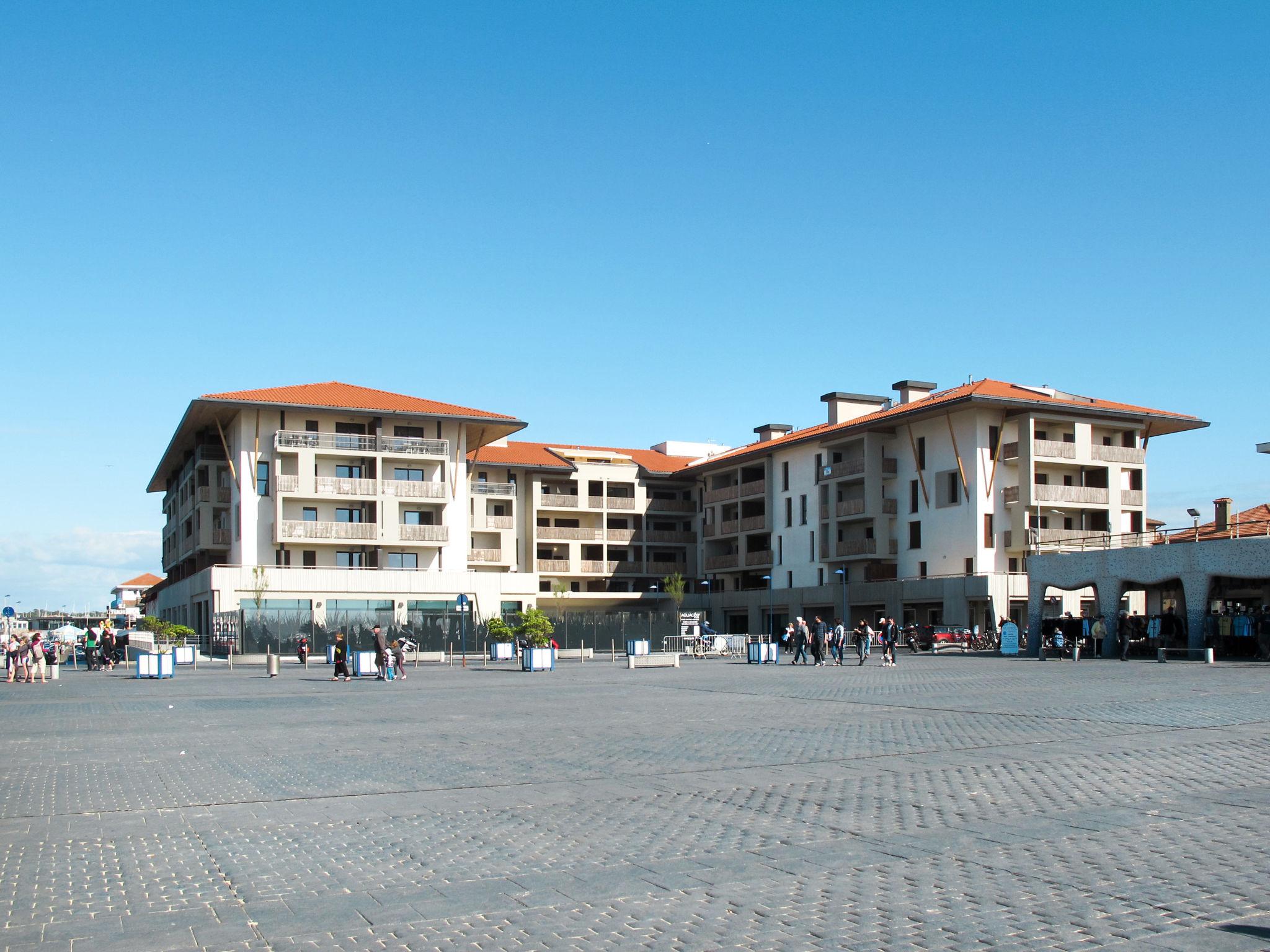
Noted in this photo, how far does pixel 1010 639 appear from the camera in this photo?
47.2 metres

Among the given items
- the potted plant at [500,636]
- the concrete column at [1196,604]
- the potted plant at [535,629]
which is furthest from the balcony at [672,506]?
the concrete column at [1196,604]

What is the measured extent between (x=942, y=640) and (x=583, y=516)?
3627cm

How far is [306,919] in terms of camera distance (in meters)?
6.61

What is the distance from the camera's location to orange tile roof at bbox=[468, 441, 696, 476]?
8119 centimetres

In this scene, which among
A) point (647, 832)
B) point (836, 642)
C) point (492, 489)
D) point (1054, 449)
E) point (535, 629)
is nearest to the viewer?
point (647, 832)

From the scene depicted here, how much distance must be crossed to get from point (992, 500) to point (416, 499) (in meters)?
29.8

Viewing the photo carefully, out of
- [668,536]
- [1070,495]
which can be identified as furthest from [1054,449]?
[668,536]

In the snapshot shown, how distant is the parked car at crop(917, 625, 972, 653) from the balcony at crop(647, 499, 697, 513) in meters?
34.2

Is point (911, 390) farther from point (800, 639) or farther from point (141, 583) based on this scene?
point (141, 583)

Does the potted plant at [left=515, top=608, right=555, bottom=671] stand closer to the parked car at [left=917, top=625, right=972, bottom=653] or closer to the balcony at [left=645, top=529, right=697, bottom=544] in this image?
the parked car at [left=917, top=625, right=972, bottom=653]

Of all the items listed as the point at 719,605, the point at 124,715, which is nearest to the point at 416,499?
the point at 719,605

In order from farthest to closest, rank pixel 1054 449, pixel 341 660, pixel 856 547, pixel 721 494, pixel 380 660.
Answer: pixel 721 494 → pixel 856 547 → pixel 1054 449 → pixel 341 660 → pixel 380 660

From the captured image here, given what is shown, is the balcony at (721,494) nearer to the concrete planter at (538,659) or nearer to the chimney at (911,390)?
the chimney at (911,390)

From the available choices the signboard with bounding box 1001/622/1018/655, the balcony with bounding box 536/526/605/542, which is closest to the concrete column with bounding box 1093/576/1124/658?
the signboard with bounding box 1001/622/1018/655
